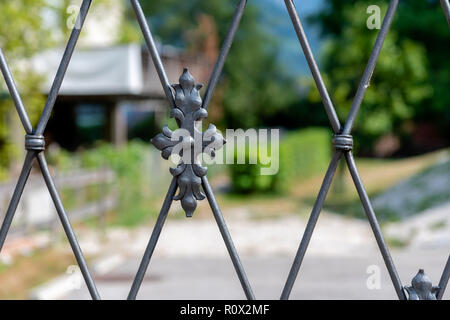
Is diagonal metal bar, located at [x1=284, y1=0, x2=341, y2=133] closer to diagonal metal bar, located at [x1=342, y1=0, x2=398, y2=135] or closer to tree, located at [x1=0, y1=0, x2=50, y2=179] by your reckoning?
diagonal metal bar, located at [x1=342, y1=0, x2=398, y2=135]

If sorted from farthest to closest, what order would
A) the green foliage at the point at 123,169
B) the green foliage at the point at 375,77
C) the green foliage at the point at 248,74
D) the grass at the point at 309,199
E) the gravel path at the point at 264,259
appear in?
1. the green foliage at the point at 248,74
2. the green foliage at the point at 375,77
3. the grass at the point at 309,199
4. the green foliage at the point at 123,169
5. the gravel path at the point at 264,259

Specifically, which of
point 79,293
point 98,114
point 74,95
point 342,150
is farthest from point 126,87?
point 98,114

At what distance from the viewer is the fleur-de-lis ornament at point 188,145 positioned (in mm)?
1138

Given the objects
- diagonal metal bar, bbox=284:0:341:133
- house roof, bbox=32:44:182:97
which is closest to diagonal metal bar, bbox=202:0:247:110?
diagonal metal bar, bbox=284:0:341:133

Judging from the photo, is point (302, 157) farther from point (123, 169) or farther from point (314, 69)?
point (314, 69)

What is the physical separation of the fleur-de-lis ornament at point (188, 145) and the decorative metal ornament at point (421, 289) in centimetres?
45

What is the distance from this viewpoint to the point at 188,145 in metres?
1.14

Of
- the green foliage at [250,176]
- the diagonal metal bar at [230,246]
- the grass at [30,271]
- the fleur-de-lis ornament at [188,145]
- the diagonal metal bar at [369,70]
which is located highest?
the green foliage at [250,176]

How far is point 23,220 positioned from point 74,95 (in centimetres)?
758

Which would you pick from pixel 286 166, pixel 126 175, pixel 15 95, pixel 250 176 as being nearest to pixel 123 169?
pixel 126 175

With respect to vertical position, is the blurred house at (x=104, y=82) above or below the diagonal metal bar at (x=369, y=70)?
above

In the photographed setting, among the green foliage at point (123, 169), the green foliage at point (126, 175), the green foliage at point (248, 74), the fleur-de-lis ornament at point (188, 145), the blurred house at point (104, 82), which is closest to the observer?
the fleur-de-lis ornament at point (188, 145)

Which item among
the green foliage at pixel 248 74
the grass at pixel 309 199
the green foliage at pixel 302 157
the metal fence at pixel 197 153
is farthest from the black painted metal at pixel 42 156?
the green foliage at pixel 248 74

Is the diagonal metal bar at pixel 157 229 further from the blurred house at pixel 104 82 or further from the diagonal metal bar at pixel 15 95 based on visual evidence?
the blurred house at pixel 104 82
